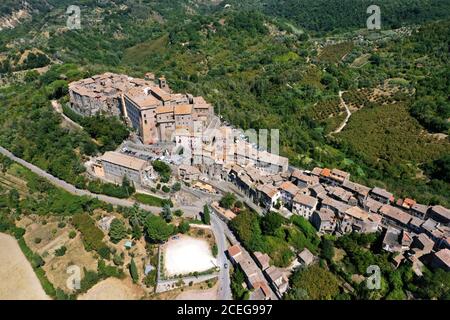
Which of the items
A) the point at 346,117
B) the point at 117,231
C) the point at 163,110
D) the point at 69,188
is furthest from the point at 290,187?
the point at 346,117

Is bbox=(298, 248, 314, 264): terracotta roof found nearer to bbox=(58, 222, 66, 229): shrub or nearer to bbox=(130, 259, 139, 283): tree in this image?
bbox=(130, 259, 139, 283): tree

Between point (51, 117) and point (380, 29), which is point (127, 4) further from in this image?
point (51, 117)

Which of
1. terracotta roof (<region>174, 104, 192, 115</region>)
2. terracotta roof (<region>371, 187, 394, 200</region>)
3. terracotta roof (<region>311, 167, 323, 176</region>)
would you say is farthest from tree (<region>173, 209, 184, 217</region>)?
terracotta roof (<region>371, 187, 394, 200</region>)

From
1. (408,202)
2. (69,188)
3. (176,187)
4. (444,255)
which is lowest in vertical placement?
(444,255)

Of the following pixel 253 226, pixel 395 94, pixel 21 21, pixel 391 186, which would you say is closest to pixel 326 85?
pixel 395 94

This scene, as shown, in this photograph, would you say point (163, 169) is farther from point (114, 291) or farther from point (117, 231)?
point (114, 291)

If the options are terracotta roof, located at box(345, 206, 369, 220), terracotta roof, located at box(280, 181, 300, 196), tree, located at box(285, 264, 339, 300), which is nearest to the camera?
tree, located at box(285, 264, 339, 300)
